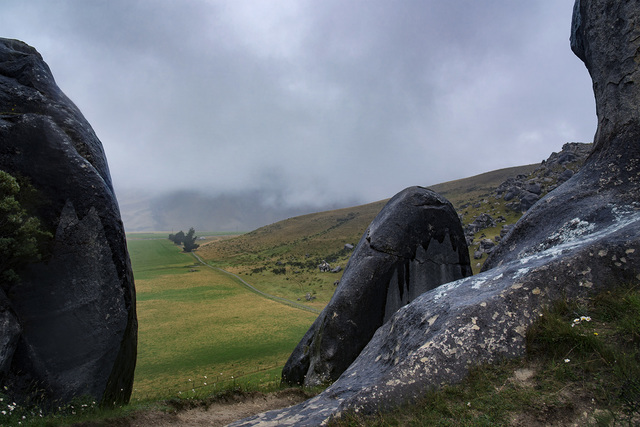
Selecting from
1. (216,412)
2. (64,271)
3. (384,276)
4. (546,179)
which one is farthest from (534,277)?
(546,179)

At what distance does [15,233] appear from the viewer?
8.88 metres

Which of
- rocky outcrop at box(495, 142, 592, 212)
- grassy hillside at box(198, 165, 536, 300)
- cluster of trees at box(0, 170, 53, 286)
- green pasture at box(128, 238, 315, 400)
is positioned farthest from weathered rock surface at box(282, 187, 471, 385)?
rocky outcrop at box(495, 142, 592, 212)

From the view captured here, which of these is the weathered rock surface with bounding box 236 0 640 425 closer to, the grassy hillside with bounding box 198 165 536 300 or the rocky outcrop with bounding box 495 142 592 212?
the grassy hillside with bounding box 198 165 536 300

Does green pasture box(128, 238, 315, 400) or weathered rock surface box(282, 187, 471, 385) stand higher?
weathered rock surface box(282, 187, 471, 385)

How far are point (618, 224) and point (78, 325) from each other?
13.9 metres

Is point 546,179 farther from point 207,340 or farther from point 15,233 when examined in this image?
point 15,233

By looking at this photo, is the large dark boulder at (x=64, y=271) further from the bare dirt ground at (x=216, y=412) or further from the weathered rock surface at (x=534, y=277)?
the weathered rock surface at (x=534, y=277)

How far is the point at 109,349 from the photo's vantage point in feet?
32.6

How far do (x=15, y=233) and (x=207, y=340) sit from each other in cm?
1652

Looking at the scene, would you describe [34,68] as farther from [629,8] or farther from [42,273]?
[629,8]

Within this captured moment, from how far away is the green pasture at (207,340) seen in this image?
16219 mm

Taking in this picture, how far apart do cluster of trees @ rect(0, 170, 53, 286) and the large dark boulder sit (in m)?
0.29

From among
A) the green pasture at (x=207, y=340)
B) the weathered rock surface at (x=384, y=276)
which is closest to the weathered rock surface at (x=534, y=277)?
the weathered rock surface at (x=384, y=276)

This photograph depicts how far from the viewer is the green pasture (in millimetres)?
16219
